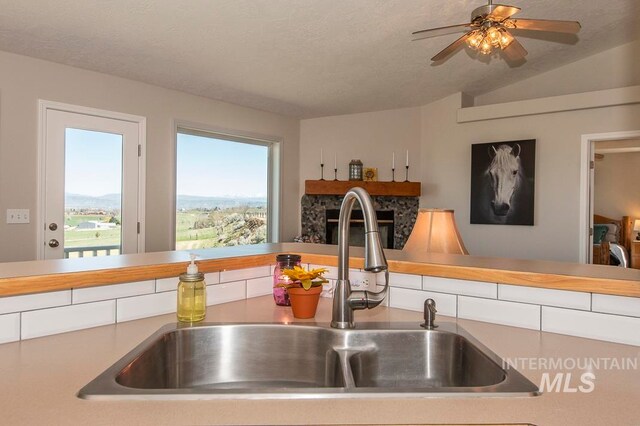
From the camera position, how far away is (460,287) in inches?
49.4

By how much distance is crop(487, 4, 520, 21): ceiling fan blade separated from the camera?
246cm

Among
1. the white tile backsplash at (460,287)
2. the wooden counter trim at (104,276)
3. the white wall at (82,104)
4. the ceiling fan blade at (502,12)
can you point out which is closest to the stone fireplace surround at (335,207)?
the white wall at (82,104)

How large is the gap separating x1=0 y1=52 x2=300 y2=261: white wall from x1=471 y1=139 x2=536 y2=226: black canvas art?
2680 mm

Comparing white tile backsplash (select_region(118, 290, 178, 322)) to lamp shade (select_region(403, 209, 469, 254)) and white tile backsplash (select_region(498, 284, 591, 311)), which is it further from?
lamp shade (select_region(403, 209, 469, 254))

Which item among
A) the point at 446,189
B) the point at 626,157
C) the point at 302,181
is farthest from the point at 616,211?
the point at 302,181

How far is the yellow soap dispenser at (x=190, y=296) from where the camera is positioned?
116 cm

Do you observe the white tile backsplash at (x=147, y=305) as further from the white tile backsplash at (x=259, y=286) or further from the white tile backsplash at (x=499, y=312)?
the white tile backsplash at (x=499, y=312)

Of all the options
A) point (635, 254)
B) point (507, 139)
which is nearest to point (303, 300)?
point (507, 139)

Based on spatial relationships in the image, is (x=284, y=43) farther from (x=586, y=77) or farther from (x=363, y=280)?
(x=586, y=77)

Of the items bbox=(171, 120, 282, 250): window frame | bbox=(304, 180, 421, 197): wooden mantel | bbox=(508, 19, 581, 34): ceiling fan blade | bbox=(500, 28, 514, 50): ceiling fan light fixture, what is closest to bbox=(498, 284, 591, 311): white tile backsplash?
bbox=(508, 19, 581, 34): ceiling fan blade

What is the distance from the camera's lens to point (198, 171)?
15.2 feet

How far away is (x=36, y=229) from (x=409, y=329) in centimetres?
Answer: 329

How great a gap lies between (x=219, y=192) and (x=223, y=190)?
0.07 m

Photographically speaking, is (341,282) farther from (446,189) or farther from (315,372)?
(446,189)
